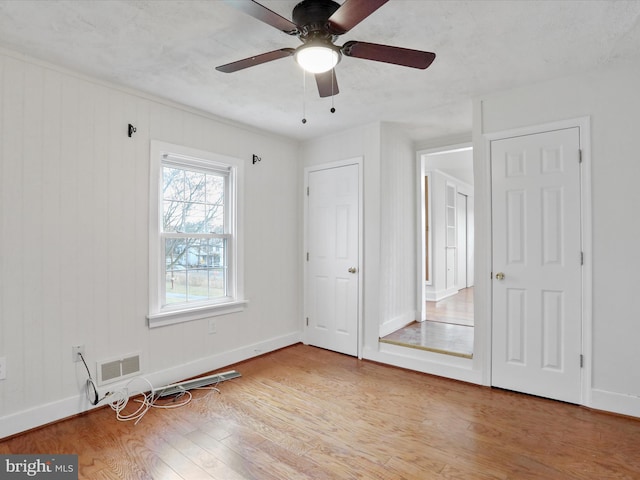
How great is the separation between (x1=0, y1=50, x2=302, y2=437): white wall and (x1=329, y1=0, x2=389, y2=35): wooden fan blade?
6.46ft

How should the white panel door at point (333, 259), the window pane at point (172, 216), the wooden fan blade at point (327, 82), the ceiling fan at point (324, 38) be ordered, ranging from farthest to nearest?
1. the white panel door at point (333, 259)
2. the window pane at point (172, 216)
3. the wooden fan blade at point (327, 82)
4. the ceiling fan at point (324, 38)

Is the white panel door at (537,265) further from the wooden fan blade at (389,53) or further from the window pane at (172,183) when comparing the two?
the window pane at (172,183)

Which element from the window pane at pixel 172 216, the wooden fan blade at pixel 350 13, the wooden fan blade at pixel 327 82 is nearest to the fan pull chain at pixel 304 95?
the wooden fan blade at pixel 327 82

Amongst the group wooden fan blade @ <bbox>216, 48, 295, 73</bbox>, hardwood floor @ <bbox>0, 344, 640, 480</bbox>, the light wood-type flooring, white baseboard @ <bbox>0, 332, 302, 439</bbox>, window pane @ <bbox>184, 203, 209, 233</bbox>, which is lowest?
hardwood floor @ <bbox>0, 344, 640, 480</bbox>

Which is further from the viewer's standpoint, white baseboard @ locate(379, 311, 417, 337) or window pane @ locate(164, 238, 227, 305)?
white baseboard @ locate(379, 311, 417, 337)

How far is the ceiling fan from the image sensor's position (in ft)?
5.26

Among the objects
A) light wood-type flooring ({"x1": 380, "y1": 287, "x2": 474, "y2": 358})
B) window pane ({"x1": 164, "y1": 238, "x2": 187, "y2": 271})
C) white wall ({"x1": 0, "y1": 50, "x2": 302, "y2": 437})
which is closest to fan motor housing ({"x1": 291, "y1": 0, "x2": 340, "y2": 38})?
white wall ({"x1": 0, "y1": 50, "x2": 302, "y2": 437})

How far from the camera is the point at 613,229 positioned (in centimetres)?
253

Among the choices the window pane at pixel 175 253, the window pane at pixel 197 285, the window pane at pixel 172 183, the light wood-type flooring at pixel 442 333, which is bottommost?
the light wood-type flooring at pixel 442 333

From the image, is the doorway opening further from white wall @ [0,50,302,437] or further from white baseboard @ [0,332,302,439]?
white wall @ [0,50,302,437]

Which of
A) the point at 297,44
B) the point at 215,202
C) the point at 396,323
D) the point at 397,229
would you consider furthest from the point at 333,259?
the point at 297,44

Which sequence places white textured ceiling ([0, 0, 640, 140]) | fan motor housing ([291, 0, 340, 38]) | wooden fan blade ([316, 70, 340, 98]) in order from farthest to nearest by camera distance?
wooden fan blade ([316, 70, 340, 98]) → white textured ceiling ([0, 0, 640, 140]) → fan motor housing ([291, 0, 340, 38])

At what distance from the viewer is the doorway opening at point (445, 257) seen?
12.3 feet

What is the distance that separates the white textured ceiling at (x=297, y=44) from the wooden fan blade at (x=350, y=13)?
0.31 metres
